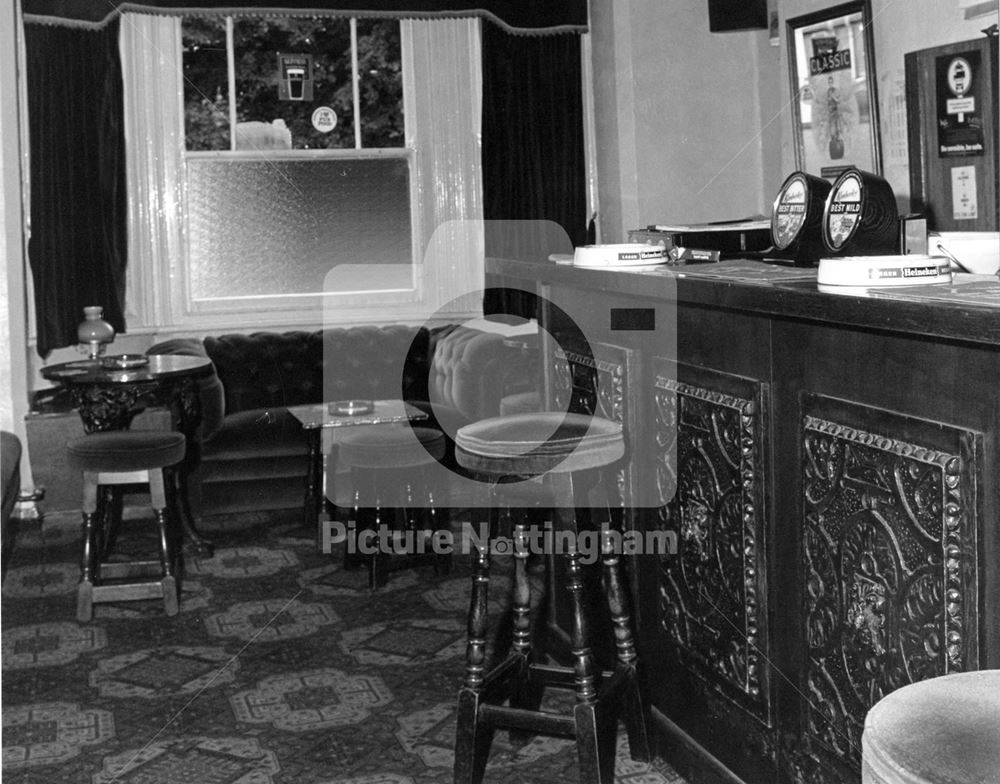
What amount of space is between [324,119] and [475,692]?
15.0 ft

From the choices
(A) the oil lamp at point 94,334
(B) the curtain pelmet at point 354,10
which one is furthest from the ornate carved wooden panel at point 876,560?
(B) the curtain pelmet at point 354,10

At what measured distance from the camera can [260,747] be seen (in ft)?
9.91

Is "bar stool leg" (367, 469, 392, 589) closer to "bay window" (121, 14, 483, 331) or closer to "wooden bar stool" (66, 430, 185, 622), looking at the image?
"wooden bar stool" (66, 430, 185, 622)

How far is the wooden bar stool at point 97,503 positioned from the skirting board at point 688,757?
2124 millimetres

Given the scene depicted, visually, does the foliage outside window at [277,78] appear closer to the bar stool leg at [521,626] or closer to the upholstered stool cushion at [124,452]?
the upholstered stool cushion at [124,452]

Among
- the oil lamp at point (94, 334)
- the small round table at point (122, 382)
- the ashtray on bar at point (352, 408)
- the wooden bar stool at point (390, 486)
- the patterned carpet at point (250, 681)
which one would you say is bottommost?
the patterned carpet at point (250, 681)

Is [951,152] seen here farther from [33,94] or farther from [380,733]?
[33,94]

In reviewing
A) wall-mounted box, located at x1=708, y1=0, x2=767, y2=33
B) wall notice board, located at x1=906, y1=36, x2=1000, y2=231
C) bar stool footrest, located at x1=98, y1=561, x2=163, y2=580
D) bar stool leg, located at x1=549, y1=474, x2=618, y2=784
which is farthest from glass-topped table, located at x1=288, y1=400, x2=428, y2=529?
wall-mounted box, located at x1=708, y1=0, x2=767, y2=33

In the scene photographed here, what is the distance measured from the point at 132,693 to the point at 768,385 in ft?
7.28

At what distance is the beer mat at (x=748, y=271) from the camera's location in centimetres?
221

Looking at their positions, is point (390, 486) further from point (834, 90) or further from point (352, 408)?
point (834, 90)

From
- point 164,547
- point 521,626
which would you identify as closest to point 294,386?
point 164,547

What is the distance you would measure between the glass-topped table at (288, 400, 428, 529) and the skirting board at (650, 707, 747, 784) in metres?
2.24

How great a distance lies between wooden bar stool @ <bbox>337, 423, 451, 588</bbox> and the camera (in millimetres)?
4566
